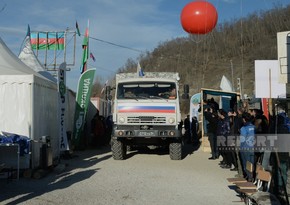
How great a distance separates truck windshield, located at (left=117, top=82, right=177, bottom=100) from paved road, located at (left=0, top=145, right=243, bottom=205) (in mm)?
2232

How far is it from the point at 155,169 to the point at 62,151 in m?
3.56

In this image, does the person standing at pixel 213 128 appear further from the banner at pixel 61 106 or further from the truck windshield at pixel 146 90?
the banner at pixel 61 106

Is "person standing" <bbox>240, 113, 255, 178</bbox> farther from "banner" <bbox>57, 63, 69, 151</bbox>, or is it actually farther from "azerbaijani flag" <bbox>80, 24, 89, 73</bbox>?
"azerbaijani flag" <bbox>80, 24, 89, 73</bbox>

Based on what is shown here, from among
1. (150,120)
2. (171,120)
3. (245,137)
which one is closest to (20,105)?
(150,120)

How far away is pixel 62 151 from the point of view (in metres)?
13.2

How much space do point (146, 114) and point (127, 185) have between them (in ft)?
14.4

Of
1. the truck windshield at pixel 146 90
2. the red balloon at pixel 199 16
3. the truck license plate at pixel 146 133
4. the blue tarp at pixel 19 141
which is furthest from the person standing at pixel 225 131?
the blue tarp at pixel 19 141

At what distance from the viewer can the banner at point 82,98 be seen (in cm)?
1554

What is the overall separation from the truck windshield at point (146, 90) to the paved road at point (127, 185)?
2.23m

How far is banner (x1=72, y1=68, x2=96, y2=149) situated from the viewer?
1554 centimetres

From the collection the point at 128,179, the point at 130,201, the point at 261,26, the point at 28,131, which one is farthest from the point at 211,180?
the point at 261,26

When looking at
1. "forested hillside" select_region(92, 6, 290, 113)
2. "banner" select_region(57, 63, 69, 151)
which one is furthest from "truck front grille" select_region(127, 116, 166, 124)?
"forested hillside" select_region(92, 6, 290, 113)

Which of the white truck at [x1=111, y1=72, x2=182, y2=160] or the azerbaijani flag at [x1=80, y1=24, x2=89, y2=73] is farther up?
the azerbaijani flag at [x1=80, y1=24, x2=89, y2=73]

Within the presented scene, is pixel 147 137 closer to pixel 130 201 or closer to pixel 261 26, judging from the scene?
pixel 130 201
